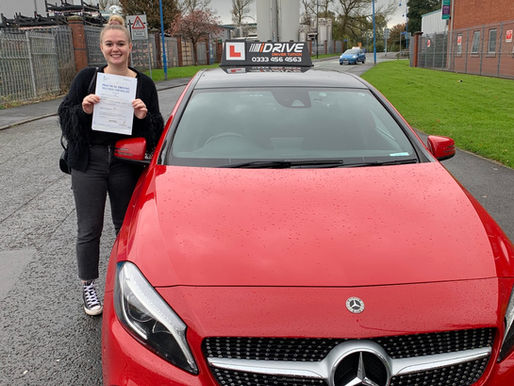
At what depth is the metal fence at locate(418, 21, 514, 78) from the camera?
24966 millimetres

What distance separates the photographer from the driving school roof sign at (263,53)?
5758 mm

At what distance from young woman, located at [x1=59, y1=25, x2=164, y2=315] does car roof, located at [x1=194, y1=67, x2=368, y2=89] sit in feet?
1.70

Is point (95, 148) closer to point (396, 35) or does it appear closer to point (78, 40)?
point (78, 40)

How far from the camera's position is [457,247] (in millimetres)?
2113

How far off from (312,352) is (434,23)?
47723mm

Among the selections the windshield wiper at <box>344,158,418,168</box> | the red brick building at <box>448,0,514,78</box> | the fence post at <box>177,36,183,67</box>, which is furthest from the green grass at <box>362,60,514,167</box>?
the fence post at <box>177,36,183,67</box>

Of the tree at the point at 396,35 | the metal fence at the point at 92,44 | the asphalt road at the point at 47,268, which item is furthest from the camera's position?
the tree at the point at 396,35

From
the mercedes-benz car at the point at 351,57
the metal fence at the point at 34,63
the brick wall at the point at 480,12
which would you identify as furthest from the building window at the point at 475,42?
the metal fence at the point at 34,63

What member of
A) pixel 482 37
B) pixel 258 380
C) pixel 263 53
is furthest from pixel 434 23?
pixel 258 380

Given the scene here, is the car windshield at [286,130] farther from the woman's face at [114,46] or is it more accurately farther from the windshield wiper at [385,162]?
the woman's face at [114,46]

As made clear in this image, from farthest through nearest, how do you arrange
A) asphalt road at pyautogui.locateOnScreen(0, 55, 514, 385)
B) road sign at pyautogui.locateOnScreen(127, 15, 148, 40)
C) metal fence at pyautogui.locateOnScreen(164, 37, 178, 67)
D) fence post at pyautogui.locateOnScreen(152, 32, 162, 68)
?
metal fence at pyautogui.locateOnScreen(164, 37, 178, 67)
fence post at pyautogui.locateOnScreen(152, 32, 162, 68)
road sign at pyautogui.locateOnScreen(127, 15, 148, 40)
asphalt road at pyautogui.locateOnScreen(0, 55, 514, 385)

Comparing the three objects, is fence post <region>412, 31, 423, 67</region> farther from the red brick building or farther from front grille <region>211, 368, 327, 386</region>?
front grille <region>211, 368, 327, 386</region>

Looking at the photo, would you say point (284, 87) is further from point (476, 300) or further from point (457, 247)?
point (476, 300)

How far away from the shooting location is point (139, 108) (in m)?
3.17
